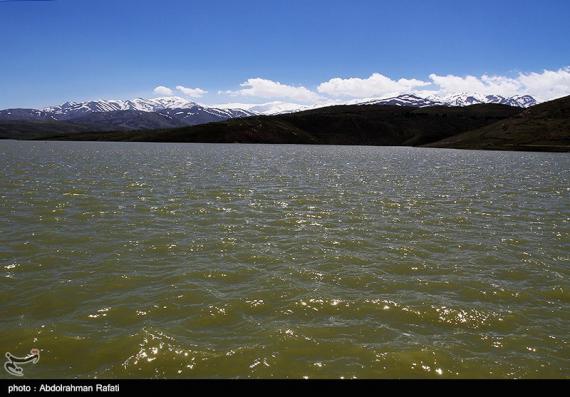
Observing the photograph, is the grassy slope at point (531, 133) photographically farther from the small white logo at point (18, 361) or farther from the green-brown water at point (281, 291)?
the small white logo at point (18, 361)

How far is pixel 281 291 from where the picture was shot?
39.3ft

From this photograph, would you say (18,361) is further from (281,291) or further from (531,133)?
(531,133)

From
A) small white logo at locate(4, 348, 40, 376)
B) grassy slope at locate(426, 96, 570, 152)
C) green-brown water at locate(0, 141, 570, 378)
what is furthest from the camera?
grassy slope at locate(426, 96, 570, 152)

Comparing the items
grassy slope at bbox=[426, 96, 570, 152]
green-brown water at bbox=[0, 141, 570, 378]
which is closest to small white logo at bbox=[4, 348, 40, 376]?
green-brown water at bbox=[0, 141, 570, 378]

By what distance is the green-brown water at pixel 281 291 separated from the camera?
335 inches

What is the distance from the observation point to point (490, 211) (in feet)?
84.6

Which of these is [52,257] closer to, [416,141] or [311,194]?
[311,194]

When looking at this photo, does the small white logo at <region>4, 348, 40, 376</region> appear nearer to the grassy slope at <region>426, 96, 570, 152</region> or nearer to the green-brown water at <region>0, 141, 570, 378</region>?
the green-brown water at <region>0, 141, 570, 378</region>

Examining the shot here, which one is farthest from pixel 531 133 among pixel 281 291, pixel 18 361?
pixel 18 361

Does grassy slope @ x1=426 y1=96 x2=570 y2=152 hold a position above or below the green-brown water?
above

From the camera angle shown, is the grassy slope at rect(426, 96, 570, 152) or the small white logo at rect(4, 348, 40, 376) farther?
the grassy slope at rect(426, 96, 570, 152)

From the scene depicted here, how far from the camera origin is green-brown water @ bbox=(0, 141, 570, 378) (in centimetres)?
852

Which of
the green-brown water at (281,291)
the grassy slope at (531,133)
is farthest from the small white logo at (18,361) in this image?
the grassy slope at (531,133)
